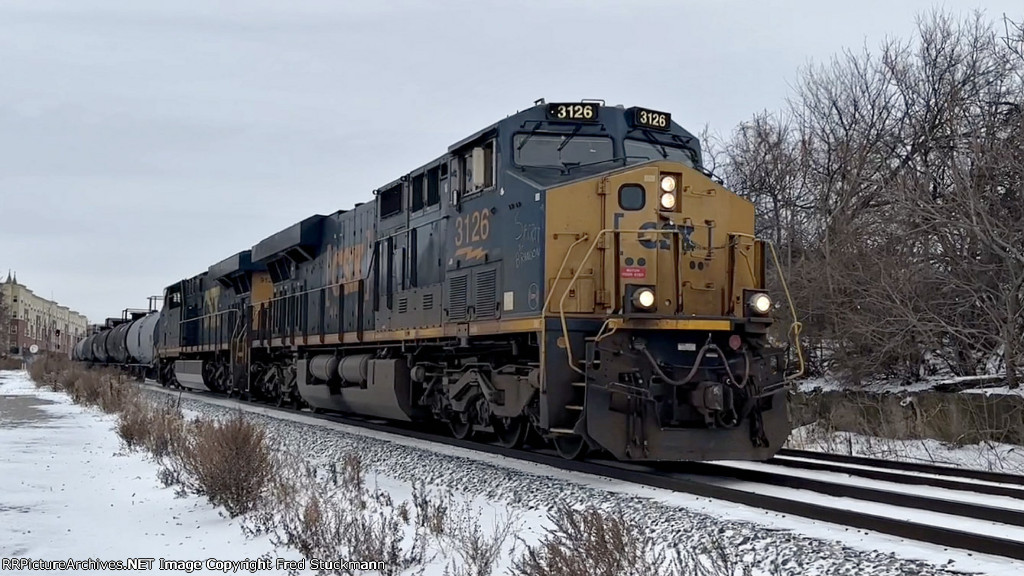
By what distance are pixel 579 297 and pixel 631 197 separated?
45.4 inches

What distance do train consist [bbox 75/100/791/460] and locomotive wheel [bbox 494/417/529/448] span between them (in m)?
0.02

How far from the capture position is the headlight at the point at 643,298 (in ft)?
27.7

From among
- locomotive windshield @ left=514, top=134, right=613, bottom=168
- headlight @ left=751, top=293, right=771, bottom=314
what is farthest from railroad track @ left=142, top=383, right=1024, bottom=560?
locomotive windshield @ left=514, top=134, right=613, bottom=168

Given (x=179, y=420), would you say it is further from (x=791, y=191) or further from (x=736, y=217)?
(x=791, y=191)

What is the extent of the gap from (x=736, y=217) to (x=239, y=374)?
52.6 feet

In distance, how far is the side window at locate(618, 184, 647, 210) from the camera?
29.7 feet

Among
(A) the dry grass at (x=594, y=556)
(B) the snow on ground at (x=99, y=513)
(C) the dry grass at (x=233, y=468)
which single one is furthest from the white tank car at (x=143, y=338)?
(A) the dry grass at (x=594, y=556)

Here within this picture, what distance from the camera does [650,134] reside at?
1031 centimetres

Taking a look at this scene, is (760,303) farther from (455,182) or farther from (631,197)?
(455,182)

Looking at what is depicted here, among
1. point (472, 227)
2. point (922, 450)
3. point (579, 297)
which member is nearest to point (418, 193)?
point (472, 227)

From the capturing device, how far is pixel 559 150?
10.1 meters

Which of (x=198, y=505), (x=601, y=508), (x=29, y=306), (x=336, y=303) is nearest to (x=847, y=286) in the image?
(x=336, y=303)

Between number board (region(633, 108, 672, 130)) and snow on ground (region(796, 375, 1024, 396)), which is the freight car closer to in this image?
snow on ground (region(796, 375, 1024, 396))

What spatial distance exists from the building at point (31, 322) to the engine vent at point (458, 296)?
9109 cm
